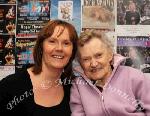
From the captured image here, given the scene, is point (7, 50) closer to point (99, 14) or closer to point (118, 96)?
point (99, 14)

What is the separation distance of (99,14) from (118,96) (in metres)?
0.44

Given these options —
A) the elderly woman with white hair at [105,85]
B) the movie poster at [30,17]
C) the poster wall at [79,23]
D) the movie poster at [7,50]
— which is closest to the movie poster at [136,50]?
the poster wall at [79,23]

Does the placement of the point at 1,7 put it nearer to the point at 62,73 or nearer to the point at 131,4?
the point at 62,73

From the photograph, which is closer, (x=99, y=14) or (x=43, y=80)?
(x=43, y=80)

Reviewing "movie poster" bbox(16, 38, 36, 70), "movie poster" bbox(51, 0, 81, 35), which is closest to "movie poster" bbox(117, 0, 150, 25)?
"movie poster" bbox(51, 0, 81, 35)

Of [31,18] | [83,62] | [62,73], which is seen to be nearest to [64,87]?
[62,73]

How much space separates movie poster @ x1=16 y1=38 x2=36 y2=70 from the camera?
155 cm

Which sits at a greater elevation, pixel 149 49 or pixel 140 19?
pixel 140 19

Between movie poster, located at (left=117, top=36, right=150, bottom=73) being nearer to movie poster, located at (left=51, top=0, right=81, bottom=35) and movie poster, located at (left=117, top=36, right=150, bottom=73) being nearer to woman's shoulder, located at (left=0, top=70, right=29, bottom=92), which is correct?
movie poster, located at (left=51, top=0, right=81, bottom=35)

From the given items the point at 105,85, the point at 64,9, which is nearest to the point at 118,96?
the point at 105,85

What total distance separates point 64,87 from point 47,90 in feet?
0.28

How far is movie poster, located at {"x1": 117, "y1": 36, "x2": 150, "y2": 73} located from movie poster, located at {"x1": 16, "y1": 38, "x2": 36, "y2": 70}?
45 centimetres

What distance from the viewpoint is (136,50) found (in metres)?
1.49

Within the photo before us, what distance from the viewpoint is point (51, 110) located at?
1286mm
